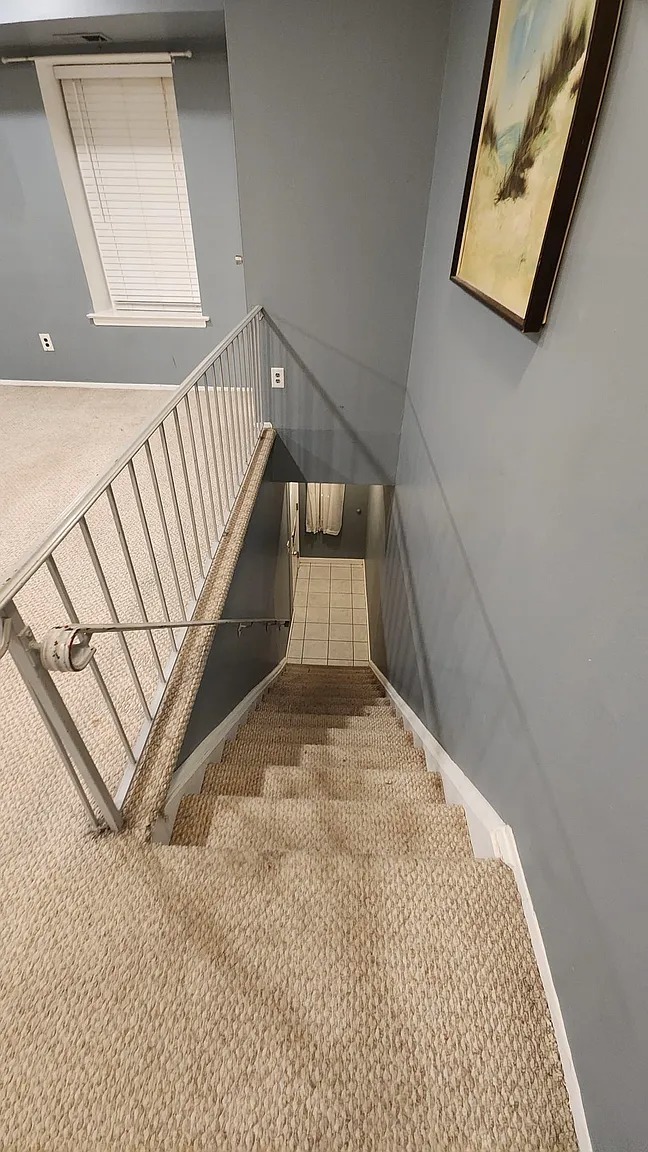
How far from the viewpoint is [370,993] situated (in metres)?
0.96

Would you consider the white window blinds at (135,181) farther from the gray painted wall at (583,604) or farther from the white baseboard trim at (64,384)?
the gray painted wall at (583,604)

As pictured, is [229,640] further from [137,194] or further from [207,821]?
[137,194]

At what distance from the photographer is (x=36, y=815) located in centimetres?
124

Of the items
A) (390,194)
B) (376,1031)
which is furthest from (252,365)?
(376,1031)

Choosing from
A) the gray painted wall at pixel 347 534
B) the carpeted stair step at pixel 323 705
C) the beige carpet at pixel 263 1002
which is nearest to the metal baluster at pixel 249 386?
the carpeted stair step at pixel 323 705

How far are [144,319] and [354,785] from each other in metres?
3.53

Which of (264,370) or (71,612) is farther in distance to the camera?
(264,370)

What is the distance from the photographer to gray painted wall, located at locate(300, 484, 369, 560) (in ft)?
21.0

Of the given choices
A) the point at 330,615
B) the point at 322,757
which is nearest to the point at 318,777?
the point at 322,757

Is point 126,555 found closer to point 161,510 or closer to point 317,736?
point 161,510

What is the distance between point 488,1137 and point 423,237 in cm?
304

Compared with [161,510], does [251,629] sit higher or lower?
lower

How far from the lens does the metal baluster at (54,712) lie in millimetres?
833

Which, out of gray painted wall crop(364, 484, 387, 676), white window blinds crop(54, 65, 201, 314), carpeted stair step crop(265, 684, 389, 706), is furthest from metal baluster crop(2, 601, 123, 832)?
white window blinds crop(54, 65, 201, 314)
